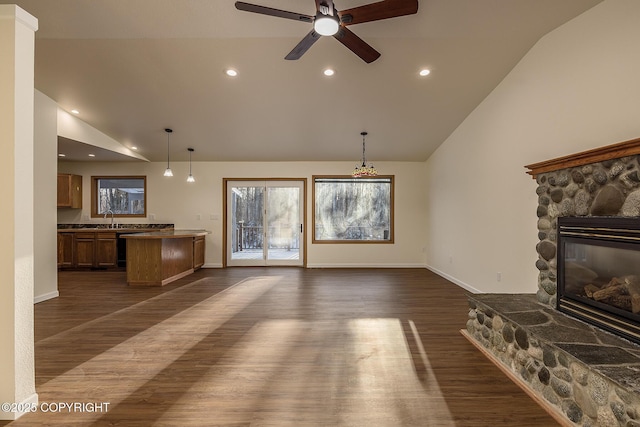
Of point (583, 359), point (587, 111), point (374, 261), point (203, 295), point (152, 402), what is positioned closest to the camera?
point (583, 359)

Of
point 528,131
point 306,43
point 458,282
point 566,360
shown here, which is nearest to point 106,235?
point 306,43

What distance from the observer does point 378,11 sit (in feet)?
7.15

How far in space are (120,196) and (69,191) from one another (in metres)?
0.97

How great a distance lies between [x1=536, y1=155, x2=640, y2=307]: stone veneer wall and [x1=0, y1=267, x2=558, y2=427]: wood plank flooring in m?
1.07

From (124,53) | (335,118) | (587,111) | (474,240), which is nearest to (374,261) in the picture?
(474,240)

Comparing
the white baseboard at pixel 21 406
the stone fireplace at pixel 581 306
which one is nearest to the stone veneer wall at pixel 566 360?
the stone fireplace at pixel 581 306

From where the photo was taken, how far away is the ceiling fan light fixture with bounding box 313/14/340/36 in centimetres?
211

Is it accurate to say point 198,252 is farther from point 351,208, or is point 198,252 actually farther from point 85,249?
point 351,208

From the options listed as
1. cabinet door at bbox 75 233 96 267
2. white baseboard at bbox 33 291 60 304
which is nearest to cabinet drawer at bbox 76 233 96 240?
cabinet door at bbox 75 233 96 267

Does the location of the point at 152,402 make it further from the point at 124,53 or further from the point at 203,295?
the point at 124,53

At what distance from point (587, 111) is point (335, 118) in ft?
10.3

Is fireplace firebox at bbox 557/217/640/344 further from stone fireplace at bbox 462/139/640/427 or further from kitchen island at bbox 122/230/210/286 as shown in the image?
kitchen island at bbox 122/230/210/286

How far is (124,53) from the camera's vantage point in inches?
134

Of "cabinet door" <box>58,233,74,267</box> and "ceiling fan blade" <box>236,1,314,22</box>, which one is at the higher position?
"ceiling fan blade" <box>236,1,314,22</box>
